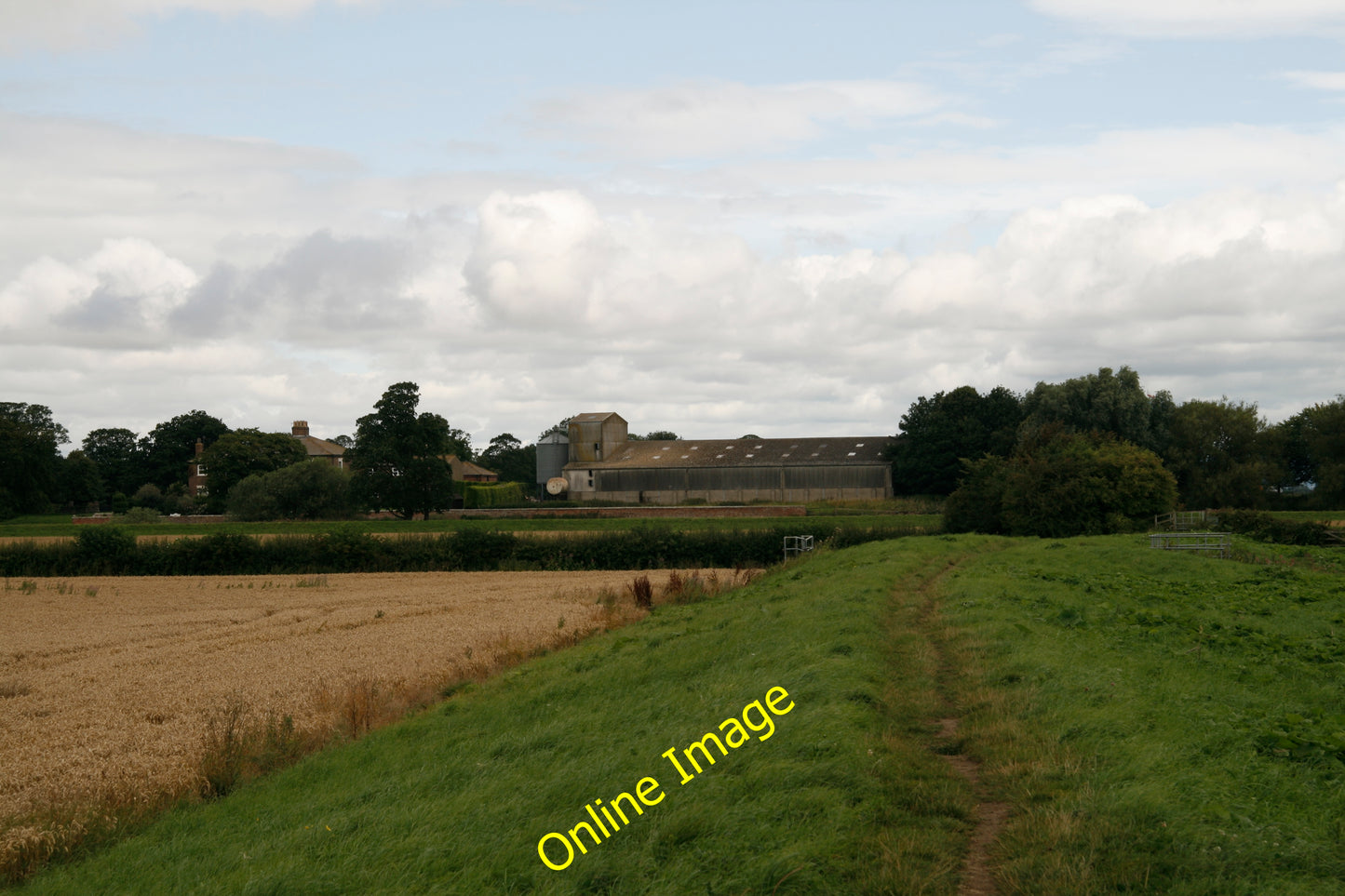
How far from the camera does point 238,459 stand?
100188 mm

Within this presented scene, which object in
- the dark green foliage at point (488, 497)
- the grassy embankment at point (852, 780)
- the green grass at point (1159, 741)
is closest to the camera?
the green grass at point (1159, 741)

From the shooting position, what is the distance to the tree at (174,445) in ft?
426

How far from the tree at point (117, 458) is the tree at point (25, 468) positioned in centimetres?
2974

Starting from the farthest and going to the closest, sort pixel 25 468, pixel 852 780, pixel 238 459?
1. pixel 238 459
2. pixel 25 468
3. pixel 852 780

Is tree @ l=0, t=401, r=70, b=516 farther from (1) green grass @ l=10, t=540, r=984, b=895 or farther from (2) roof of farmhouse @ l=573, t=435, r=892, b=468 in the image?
(1) green grass @ l=10, t=540, r=984, b=895

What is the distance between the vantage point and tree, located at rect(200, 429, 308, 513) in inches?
3787

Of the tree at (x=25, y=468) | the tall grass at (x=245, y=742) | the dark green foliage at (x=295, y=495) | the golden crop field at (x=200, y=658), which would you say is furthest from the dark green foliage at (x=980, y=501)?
the tree at (x=25, y=468)

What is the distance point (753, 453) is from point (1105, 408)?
31.5 metres

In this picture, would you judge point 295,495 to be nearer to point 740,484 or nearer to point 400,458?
point 400,458

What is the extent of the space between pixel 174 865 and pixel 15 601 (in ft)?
118

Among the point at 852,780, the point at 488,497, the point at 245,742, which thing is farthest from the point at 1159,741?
the point at 488,497

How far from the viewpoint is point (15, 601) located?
121 ft

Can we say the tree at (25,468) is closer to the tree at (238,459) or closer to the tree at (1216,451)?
the tree at (238,459)

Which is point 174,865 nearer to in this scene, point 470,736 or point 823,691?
point 470,736
